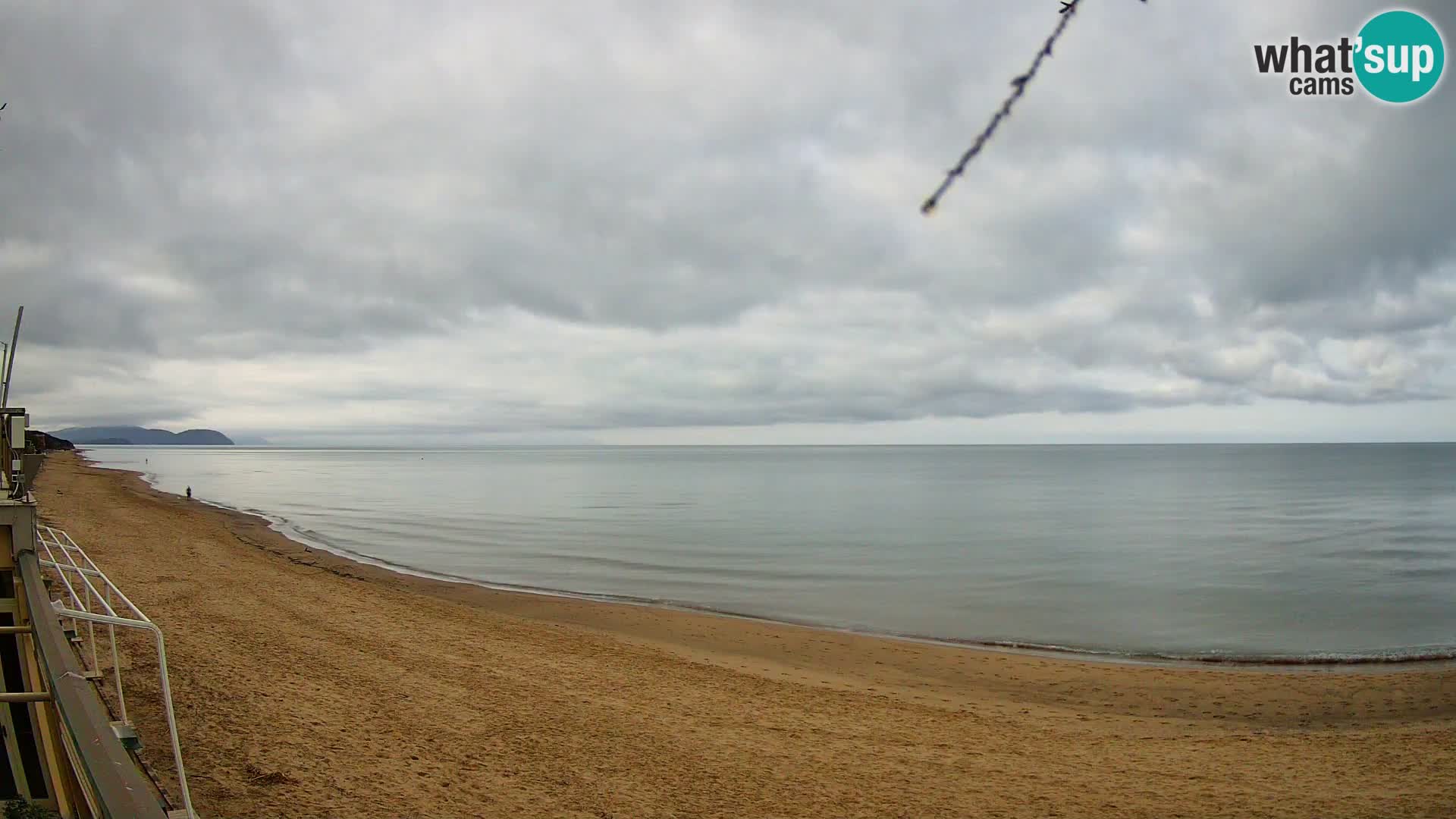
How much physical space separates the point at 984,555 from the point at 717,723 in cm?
2351

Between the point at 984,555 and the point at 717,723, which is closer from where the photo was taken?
the point at 717,723

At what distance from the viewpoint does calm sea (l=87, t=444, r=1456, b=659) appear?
19797 millimetres

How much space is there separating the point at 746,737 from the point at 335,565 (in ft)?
64.2

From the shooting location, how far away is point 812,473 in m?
115

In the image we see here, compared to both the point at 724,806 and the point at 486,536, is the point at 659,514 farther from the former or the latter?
the point at 724,806

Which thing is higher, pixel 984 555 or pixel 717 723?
pixel 984 555

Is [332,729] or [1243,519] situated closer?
[332,729]

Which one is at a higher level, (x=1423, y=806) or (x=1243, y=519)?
(x=1243, y=519)

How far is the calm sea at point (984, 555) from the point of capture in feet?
65.0

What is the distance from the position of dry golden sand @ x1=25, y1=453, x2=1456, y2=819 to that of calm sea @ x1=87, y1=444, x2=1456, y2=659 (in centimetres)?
368

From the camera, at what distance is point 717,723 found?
35.1ft

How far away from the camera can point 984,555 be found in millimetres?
31859

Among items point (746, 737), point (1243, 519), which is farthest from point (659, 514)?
point (746, 737)

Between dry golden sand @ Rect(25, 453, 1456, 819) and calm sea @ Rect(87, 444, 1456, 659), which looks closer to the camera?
dry golden sand @ Rect(25, 453, 1456, 819)
